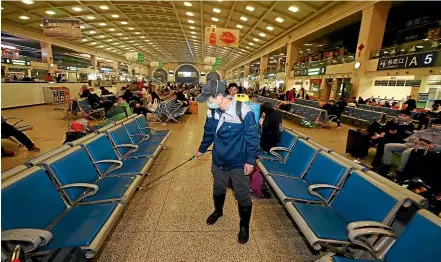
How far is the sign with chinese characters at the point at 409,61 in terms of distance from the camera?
9411mm

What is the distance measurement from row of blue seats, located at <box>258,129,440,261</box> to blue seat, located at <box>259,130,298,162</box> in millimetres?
351

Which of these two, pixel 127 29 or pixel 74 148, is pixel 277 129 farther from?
pixel 127 29

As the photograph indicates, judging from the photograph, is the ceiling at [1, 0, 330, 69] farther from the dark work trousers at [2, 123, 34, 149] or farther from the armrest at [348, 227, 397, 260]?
the armrest at [348, 227, 397, 260]

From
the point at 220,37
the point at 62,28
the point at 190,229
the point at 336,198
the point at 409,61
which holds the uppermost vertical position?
the point at 220,37

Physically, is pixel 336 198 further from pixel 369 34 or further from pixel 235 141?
pixel 369 34

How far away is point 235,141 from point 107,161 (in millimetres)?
1733

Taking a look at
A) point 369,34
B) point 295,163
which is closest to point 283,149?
point 295,163

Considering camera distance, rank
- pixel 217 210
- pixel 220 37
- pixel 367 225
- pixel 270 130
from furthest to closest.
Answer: pixel 220 37, pixel 270 130, pixel 217 210, pixel 367 225

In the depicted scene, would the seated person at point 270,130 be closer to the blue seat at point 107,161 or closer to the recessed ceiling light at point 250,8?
the blue seat at point 107,161

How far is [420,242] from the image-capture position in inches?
60.2

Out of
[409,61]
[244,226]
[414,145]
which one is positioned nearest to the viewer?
[244,226]

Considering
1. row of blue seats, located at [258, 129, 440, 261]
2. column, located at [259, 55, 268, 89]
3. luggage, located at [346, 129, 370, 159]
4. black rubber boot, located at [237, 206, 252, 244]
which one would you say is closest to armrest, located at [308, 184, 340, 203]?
row of blue seats, located at [258, 129, 440, 261]

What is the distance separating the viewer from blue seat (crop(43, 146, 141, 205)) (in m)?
2.32

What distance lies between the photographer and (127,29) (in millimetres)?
26328
